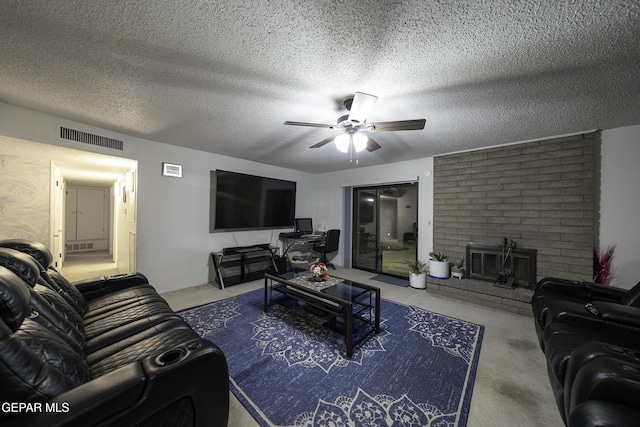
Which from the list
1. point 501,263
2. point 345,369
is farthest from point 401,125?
point 501,263

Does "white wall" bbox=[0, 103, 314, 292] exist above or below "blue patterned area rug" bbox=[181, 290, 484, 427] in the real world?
above

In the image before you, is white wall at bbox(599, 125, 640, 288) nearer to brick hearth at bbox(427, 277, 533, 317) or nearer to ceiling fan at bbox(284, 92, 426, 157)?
brick hearth at bbox(427, 277, 533, 317)

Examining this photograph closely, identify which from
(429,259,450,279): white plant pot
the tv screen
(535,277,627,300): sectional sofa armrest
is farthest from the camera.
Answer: the tv screen

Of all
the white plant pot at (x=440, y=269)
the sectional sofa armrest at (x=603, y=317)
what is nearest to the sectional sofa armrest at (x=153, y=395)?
the sectional sofa armrest at (x=603, y=317)

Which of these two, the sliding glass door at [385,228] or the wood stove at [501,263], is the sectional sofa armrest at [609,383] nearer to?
the wood stove at [501,263]

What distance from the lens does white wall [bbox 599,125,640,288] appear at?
264 centimetres

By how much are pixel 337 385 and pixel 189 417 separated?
1039mm

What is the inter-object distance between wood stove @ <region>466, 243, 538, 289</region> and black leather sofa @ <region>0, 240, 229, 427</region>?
3.80 metres

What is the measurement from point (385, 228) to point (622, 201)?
3184mm

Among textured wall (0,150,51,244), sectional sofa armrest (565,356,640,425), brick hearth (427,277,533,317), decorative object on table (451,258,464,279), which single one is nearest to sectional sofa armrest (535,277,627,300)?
brick hearth (427,277,533,317)

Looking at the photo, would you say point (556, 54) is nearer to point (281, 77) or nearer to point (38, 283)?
point (281, 77)

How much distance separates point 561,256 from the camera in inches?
118

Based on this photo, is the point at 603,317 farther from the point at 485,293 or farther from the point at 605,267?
the point at 605,267

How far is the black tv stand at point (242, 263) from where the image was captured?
157 inches
